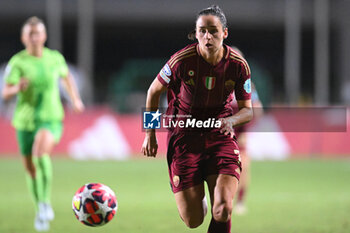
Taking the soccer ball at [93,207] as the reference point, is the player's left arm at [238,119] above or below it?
above

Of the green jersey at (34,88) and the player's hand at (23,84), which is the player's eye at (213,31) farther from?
the green jersey at (34,88)

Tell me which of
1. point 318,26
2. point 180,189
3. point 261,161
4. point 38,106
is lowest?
point 261,161

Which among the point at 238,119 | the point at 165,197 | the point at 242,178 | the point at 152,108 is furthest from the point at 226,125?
the point at 165,197

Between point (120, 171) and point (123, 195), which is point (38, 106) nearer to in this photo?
point (123, 195)

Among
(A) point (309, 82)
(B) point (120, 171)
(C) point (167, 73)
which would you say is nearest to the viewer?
(C) point (167, 73)

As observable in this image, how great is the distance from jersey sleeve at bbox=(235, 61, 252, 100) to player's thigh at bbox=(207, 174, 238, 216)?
72cm

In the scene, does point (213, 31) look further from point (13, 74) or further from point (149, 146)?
point (13, 74)

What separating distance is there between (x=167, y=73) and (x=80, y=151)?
1245 centimetres

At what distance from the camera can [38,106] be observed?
8.03m

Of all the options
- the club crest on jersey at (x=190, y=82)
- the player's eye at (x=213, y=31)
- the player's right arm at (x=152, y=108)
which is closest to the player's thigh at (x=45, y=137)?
the player's right arm at (x=152, y=108)

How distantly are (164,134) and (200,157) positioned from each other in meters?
12.0

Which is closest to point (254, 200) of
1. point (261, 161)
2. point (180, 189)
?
point (180, 189)

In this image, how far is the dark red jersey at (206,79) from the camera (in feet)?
17.6

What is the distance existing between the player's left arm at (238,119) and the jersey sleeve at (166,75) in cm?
57
